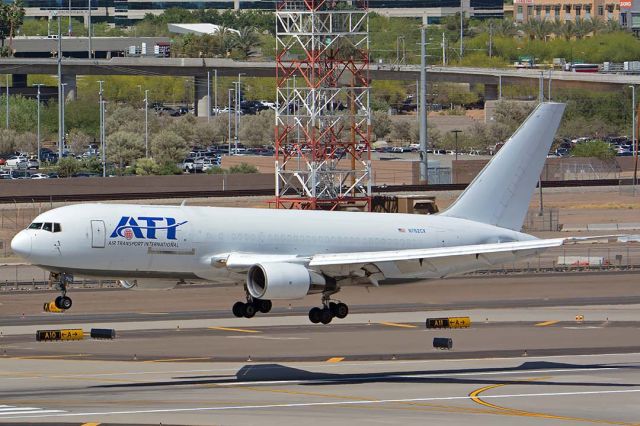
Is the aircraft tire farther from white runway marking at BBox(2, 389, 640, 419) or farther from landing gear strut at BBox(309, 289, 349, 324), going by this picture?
landing gear strut at BBox(309, 289, 349, 324)

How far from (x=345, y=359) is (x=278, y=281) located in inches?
730

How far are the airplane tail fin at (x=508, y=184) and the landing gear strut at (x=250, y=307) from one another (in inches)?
528

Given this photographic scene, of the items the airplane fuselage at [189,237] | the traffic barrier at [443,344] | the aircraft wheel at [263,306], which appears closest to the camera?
the airplane fuselage at [189,237]

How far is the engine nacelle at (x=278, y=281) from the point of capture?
259ft

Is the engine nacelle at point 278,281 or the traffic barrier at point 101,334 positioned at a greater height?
the engine nacelle at point 278,281

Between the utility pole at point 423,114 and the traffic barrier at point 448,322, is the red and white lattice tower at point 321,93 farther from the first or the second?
the traffic barrier at point 448,322

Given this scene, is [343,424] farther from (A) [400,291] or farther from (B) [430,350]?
(A) [400,291]

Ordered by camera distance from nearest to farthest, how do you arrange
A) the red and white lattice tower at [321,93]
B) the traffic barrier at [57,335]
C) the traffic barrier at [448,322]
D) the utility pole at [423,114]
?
the traffic barrier at [57,335]
the traffic barrier at [448,322]
the red and white lattice tower at [321,93]
the utility pole at [423,114]

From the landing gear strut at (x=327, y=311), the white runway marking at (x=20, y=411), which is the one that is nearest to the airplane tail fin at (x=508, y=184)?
the landing gear strut at (x=327, y=311)

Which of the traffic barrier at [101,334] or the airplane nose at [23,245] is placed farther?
the traffic barrier at [101,334]

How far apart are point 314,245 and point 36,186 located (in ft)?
351

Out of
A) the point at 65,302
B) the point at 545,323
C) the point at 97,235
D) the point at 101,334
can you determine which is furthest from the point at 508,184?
the point at 101,334

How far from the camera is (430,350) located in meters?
101

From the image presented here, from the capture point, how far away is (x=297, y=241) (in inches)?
3216
